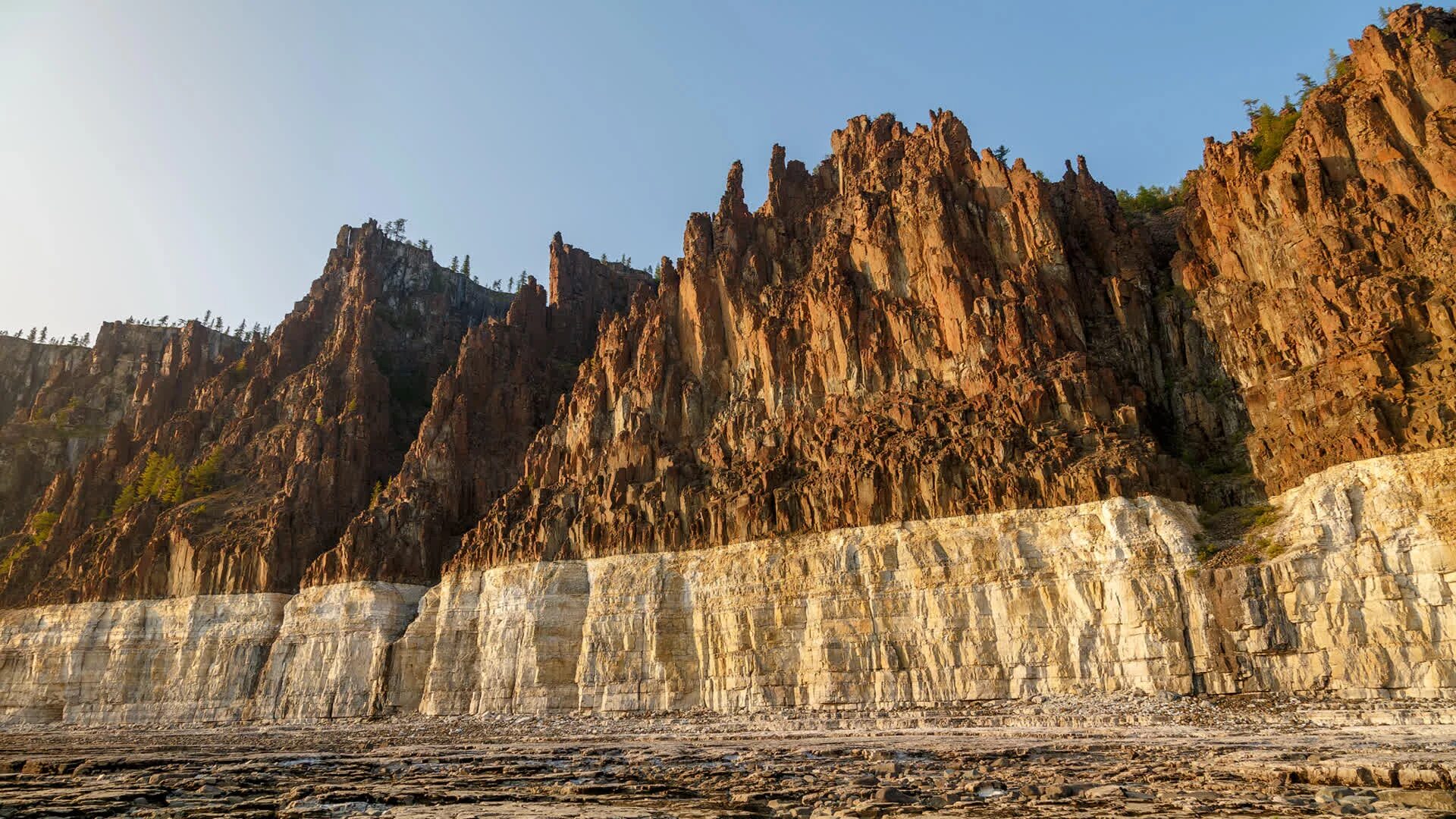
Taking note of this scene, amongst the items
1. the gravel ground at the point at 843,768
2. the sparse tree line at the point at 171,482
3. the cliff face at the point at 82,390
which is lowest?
the gravel ground at the point at 843,768

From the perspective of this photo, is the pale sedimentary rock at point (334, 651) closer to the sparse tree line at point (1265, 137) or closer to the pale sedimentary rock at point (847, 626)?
the pale sedimentary rock at point (847, 626)

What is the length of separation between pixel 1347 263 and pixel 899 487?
98.7 ft

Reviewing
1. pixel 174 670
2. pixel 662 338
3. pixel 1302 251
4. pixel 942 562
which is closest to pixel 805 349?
pixel 662 338

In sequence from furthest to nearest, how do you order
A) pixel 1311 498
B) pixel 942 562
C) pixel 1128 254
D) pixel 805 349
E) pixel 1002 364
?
pixel 805 349
pixel 1128 254
pixel 1002 364
pixel 942 562
pixel 1311 498

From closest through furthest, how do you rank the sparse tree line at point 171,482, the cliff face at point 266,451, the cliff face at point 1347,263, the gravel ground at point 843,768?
the gravel ground at point 843,768 → the cliff face at point 1347,263 → the cliff face at point 266,451 → the sparse tree line at point 171,482

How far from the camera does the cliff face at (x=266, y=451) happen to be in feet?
290

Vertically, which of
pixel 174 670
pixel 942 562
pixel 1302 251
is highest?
pixel 1302 251

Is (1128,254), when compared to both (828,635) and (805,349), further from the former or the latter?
(828,635)

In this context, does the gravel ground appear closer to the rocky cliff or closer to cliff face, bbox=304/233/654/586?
the rocky cliff

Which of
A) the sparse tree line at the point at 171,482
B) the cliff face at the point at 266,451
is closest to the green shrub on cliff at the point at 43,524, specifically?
the cliff face at the point at 266,451

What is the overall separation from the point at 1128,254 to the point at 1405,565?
34.2 m

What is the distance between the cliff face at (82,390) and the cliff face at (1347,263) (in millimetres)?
129601

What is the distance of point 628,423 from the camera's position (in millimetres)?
79438

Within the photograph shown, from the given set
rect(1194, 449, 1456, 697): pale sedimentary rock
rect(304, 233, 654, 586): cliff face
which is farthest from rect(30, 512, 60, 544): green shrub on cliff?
rect(1194, 449, 1456, 697): pale sedimentary rock
